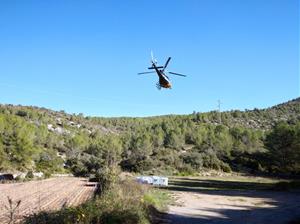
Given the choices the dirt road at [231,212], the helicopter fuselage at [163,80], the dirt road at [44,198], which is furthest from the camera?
the dirt road at [44,198]

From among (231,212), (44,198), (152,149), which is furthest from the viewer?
(152,149)

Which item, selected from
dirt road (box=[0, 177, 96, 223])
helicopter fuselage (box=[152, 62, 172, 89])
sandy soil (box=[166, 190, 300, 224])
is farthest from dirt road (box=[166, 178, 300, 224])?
helicopter fuselage (box=[152, 62, 172, 89])

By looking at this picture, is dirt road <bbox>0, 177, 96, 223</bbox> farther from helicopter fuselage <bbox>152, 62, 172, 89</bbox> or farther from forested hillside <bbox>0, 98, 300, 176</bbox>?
forested hillside <bbox>0, 98, 300, 176</bbox>

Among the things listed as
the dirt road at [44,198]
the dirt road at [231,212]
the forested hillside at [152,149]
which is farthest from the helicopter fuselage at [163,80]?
the forested hillside at [152,149]

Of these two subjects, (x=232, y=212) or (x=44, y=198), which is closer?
(x=232, y=212)

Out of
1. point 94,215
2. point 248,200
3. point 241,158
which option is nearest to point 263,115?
point 241,158

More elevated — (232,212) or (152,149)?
(152,149)

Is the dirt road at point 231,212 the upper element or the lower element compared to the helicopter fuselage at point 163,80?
lower

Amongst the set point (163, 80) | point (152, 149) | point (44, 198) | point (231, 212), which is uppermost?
point (152, 149)

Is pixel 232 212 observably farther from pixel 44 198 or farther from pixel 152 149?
pixel 152 149

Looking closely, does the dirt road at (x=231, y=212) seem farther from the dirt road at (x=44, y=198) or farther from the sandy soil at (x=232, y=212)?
the dirt road at (x=44, y=198)

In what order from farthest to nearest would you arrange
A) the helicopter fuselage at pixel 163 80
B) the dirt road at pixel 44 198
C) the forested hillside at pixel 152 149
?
the forested hillside at pixel 152 149
the dirt road at pixel 44 198
the helicopter fuselage at pixel 163 80

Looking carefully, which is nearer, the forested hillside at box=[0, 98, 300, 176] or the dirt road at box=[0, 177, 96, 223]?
the dirt road at box=[0, 177, 96, 223]

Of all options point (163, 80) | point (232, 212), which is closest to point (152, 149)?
point (232, 212)
